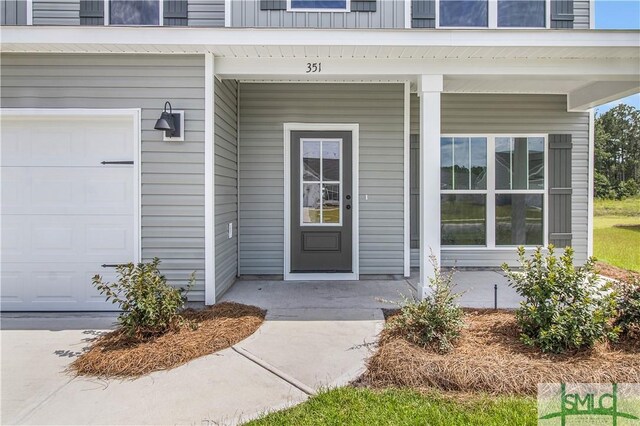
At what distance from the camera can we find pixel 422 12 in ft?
17.1

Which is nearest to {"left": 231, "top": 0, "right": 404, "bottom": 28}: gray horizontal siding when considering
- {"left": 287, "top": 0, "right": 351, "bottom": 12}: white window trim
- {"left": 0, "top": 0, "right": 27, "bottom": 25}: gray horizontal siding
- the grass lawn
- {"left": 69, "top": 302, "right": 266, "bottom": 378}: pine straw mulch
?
{"left": 287, "top": 0, "right": 351, "bottom": 12}: white window trim

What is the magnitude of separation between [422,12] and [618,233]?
405 inches

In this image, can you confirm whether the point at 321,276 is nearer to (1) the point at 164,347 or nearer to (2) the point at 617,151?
(1) the point at 164,347

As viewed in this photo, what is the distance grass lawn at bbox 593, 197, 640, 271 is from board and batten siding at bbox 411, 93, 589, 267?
5.04 feet

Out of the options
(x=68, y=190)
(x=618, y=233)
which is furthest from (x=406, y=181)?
(x=618, y=233)

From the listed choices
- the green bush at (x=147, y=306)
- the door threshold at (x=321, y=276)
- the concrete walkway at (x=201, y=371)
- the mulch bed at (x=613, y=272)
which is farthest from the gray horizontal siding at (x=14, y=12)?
the mulch bed at (x=613, y=272)

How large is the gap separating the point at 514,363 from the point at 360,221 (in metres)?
3.08

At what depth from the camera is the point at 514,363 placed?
9.01ft

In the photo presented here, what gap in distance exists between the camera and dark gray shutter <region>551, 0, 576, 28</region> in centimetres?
536

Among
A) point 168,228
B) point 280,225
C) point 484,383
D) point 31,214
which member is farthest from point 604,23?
point 31,214

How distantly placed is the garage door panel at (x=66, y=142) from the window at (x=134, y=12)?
1741 millimetres

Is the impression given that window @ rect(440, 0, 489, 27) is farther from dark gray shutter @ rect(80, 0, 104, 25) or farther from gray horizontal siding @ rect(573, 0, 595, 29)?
dark gray shutter @ rect(80, 0, 104, 25)

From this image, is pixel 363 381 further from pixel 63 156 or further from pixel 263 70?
pixel 63 156

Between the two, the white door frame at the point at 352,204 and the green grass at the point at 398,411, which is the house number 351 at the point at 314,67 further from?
the green grass at the point at 398,411
